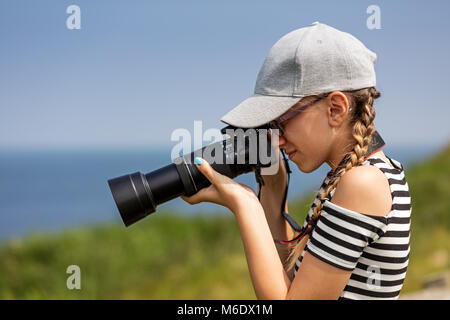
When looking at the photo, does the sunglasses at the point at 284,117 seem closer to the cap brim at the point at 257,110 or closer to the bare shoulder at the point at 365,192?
the cap brim at the point at 257,110

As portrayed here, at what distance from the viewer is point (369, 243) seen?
1.13m

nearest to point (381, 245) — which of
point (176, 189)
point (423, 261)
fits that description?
point (176, 189)

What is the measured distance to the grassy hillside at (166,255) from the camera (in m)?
3.30

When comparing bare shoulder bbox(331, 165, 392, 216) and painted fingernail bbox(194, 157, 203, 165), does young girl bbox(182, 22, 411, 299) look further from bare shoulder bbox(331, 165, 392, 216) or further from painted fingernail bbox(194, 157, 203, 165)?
painted fingernail bbox(194, 157, 203, 165)

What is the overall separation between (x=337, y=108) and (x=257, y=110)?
21 cm

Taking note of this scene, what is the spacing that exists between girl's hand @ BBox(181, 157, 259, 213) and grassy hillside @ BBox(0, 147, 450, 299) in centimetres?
142

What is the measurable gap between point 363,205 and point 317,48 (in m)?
0.41

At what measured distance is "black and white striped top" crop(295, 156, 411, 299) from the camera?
1.10m

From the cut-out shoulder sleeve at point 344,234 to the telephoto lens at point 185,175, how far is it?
1.06ft

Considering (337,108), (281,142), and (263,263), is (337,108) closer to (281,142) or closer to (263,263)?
(281,142)

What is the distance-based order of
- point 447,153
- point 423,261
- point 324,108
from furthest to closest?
point 447,153 → point 423,261 → point 324,108

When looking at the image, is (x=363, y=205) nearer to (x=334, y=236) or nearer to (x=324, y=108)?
(x=334, y=236)

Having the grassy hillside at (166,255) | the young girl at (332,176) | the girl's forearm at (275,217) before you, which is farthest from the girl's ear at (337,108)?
the grassy hillside at (166,255)
